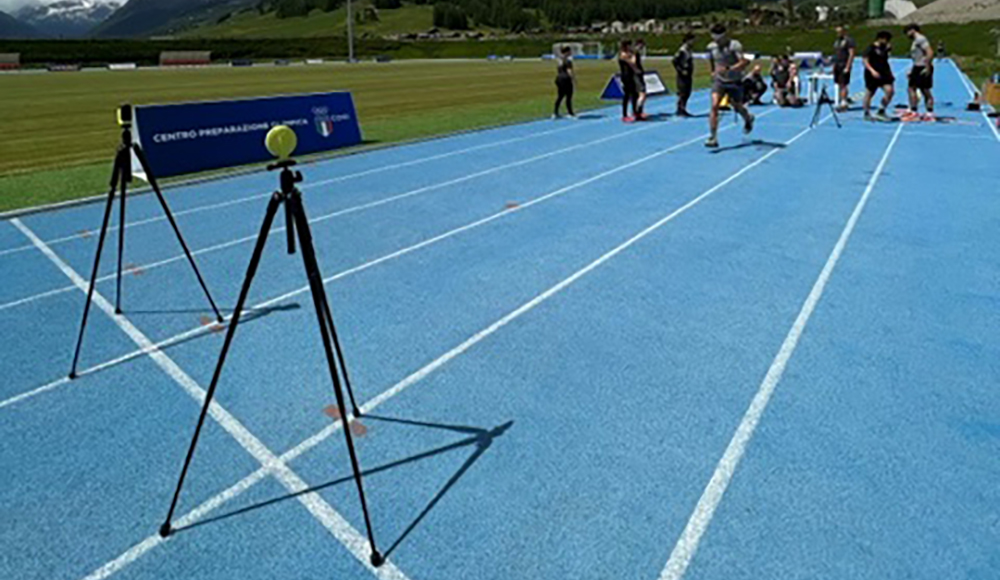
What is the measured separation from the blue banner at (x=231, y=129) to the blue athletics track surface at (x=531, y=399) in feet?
11.1

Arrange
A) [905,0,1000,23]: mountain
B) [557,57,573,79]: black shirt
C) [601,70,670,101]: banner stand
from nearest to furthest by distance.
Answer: [557,57,573,79]: black shirt
[601,70,670,101]: banner stand
[905,0,1000,23]: mountain

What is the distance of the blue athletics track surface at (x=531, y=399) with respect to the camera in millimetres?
3176

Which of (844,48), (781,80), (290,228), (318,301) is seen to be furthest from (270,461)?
(781,80)

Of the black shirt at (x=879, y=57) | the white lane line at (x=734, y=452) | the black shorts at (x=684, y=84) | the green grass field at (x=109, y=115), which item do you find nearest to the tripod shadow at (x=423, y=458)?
the white lane line at (x=734, y=452)

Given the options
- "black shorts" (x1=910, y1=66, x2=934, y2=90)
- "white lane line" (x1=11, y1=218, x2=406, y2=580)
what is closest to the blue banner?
"white lane line" (x1=11, y1=218, x2=406, y2=580)

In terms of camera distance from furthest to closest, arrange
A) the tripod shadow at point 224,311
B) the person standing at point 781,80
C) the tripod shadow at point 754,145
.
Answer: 1. the person standing at point 781,80
2. the tripod shadow at point 754,145
3. the tripod shadow at point 224,311

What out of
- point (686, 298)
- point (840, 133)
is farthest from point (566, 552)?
point (840, 133)

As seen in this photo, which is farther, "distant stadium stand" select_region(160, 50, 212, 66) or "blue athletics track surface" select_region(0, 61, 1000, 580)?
"distant stadium stand" select_region(160, 50, 212, 66)

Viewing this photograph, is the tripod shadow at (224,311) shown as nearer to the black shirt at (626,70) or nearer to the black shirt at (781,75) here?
the black shirt at (626,70)

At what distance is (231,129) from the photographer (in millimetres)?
13328

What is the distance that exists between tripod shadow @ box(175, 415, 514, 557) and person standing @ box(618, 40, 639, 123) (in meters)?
14.2

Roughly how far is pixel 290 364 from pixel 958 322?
17.0 ft

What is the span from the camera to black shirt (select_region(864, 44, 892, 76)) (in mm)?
15055

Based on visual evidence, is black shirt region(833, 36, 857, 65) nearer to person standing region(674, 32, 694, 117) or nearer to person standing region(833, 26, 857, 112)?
person standing region(833, 26, 857, 112)
